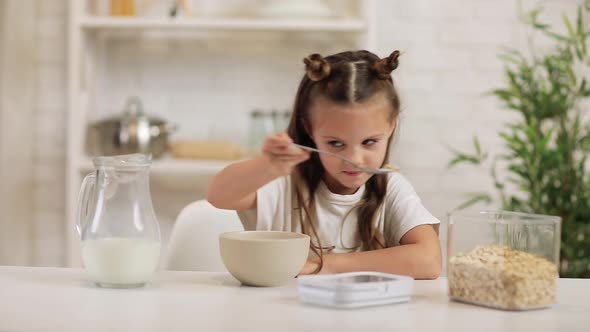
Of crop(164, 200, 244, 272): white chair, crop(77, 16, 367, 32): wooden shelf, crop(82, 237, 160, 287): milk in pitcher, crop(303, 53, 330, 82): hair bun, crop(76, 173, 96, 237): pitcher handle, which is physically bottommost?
crop(164, 200, 244, 272): white chair

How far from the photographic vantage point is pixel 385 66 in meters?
1.55

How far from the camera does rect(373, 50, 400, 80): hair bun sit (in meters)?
1.51

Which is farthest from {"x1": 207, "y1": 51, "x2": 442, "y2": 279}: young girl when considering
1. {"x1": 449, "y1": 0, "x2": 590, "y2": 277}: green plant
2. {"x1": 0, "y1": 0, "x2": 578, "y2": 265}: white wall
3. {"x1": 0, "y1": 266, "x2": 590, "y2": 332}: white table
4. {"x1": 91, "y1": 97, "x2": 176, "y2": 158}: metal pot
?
{"x1": 0, "y1": 0, "x2": 578, "y2": 265}: white wall

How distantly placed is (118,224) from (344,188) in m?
0.61

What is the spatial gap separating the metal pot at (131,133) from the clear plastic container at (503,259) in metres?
2.05

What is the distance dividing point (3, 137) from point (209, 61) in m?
0.82

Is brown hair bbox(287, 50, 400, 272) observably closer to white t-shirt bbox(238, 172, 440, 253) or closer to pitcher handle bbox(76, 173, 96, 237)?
white t-shirt bbox(238, 172, 440, 253)

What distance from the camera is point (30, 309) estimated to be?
3.30 ft

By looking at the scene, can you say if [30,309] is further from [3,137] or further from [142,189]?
[3,137]

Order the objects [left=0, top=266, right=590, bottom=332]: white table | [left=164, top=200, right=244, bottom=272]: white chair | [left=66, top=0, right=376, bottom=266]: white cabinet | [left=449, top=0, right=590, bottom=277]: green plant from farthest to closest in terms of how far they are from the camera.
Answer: [left=66, top=0, right=376, bottom=266]: white cabinet
[left=449, top=0, right=590, bottom=277]: green plant
[left=164, top=200, right=244, bottom=272]: white chair
[left=0, top=266, right=590, bottom=332]: white table

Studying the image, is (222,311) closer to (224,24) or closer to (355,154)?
(355,154)

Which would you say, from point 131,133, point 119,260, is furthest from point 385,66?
point 131,133

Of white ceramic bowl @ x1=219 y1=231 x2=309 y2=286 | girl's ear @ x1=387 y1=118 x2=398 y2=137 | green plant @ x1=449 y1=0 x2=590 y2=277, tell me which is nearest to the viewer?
white ceramic bowl @ x1=219 y1=231 x2=309 y2=286

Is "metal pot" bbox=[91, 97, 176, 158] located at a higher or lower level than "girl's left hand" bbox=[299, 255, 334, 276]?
higher
